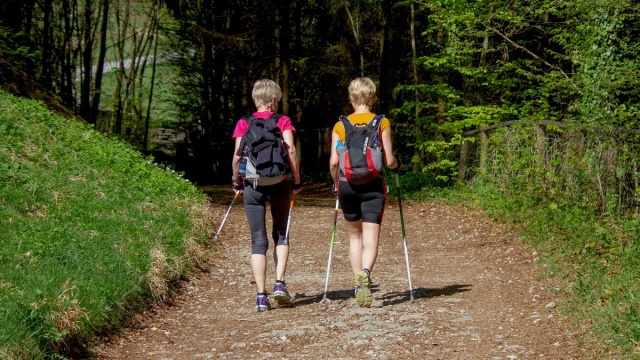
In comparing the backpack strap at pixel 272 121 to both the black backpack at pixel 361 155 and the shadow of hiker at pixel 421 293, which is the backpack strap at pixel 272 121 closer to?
the black backpack at pixel 361 155

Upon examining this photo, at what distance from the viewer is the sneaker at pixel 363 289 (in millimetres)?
6891

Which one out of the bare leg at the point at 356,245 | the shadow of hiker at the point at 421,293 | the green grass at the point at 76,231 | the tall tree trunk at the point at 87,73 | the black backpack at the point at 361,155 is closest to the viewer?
the green grass at the point at 76,231

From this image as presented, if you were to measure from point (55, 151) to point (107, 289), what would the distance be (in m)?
5.49

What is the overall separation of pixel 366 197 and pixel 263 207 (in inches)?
37.8

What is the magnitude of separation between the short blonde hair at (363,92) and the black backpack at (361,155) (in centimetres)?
21

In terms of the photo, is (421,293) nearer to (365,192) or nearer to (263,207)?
(365,192)

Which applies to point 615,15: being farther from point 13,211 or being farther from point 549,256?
point 13,211

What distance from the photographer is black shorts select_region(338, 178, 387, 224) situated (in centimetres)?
698

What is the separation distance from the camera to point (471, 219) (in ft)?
42.5

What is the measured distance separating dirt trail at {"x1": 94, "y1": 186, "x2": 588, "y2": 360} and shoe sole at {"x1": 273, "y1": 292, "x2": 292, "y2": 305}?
78 millimetres

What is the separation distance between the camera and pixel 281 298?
285 inches

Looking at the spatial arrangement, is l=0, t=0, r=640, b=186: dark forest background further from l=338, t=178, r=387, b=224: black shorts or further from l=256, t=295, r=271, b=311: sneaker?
l=256, t=295, r=271, b=311: sneaker

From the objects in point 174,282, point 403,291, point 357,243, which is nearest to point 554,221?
point 403,291

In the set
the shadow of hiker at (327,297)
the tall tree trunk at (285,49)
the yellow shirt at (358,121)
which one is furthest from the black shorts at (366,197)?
the tall tree trunk at (285,49)
